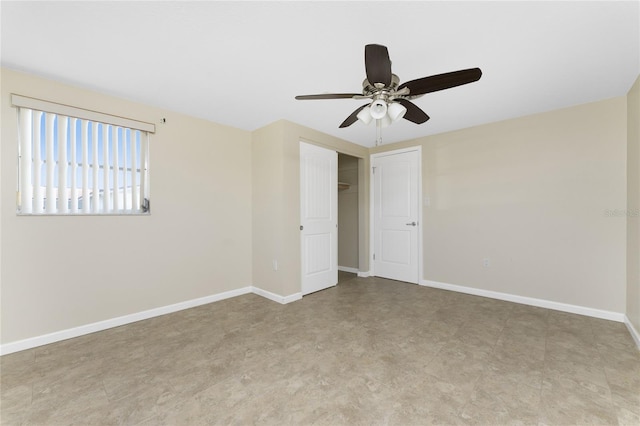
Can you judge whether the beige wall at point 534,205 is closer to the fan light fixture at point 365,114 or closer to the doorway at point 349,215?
the doorway at point 349,215

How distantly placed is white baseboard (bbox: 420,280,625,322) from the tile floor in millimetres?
134

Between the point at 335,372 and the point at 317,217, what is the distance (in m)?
2.28

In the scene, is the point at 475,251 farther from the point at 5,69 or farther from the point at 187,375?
the point at 5,69

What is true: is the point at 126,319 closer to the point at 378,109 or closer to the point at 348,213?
the point at 378,109

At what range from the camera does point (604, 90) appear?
103 inches

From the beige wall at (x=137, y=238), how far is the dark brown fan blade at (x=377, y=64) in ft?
8.25

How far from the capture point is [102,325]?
8.61 ft

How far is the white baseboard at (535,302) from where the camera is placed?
2.82 meters

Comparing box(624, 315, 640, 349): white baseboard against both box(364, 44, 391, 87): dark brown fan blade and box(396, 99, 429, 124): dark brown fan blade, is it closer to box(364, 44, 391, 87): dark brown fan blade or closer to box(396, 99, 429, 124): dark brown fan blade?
box(396, 99, 429, 124): dark brown fan blade

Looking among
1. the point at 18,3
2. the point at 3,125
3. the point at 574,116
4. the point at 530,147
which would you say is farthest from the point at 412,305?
the point at 3,125

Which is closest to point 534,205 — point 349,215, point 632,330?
point 632,330

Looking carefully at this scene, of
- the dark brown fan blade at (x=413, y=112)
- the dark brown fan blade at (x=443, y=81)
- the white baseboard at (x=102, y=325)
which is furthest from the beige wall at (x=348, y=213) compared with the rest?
the dark brown fan blade at (x=443, y=81)

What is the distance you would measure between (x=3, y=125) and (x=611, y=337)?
5552 mm

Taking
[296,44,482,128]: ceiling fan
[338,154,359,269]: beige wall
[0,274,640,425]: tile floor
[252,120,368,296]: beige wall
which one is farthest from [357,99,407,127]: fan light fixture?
[338,154,359,269]: beige wall
